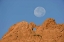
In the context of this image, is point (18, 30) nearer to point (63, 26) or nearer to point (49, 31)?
point (49, 31)

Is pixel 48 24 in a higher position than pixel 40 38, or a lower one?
higher

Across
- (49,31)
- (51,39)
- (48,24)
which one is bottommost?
(51,39)

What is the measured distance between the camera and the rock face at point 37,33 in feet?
208

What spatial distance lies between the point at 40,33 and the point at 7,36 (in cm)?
1220

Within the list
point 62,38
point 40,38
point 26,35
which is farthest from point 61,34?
point 26,35

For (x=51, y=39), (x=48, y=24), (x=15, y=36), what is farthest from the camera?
(x=48, y=24)

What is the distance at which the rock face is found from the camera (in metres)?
63.3

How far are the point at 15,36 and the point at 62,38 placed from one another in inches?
658

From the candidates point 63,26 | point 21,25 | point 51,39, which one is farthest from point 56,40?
point 21,25

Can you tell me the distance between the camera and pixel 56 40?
205ft

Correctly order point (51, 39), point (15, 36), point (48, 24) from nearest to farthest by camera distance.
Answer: point (51, 39), point (15, 36), point (48, 24)

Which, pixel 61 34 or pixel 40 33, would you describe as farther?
pixel 40 33

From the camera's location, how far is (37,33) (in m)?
67.7

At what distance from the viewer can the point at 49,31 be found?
65.8m
